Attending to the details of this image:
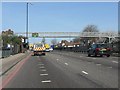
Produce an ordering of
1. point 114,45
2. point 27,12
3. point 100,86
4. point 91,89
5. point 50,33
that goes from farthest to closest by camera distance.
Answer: point 50,33 → point 27,12 → point 114,45 → point 100,86 → point 91,89

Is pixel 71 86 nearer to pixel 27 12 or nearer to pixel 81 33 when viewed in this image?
pixel 27 12

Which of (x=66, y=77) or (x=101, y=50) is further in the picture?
(x=101, y=50)

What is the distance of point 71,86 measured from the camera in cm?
1523

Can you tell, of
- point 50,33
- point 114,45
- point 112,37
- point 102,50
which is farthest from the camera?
point 50,33

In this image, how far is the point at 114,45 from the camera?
2726 inches

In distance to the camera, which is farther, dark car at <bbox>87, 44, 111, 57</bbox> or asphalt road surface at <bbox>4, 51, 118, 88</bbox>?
dark car at <bbox>87, 44, 111, 57</bbox>

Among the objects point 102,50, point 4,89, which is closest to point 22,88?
point 4,89

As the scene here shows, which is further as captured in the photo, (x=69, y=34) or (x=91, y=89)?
(x=69, y=34)

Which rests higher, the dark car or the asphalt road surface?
the dark car

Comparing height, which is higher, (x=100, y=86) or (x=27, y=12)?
(x=27, y=12)

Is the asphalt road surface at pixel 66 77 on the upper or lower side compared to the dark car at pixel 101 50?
lower

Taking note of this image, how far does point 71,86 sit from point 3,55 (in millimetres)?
36634

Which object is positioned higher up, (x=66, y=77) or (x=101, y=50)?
(x=101, y=50)

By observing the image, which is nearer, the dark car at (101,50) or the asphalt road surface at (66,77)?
the asphalt road surface at (66,77)
